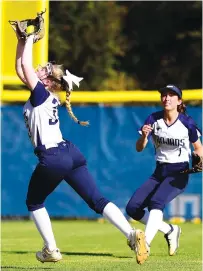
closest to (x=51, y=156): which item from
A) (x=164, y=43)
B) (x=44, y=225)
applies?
(x=44, y=225)

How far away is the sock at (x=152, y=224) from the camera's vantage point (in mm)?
10078

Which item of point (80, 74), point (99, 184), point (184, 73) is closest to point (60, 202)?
point (99, 184)

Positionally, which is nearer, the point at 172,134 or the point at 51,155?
the point at 51,155

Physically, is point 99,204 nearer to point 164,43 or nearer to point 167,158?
point 167,158

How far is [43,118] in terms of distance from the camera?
9.10 meters

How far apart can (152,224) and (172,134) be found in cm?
110

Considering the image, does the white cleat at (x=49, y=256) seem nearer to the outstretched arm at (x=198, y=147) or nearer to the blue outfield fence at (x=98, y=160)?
the outstretched arm at (x=198, y=147)

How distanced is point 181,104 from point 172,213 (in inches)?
217

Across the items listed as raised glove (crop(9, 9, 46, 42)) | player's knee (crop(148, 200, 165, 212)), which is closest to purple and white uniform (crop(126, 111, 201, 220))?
player's knee (crop(148, 200, 165, 212))

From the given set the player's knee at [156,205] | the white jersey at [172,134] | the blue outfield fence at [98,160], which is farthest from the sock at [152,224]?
the blue outfield fence at [98,160]

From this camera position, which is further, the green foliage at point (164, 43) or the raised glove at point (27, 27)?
the green foliage at point (164, 43)

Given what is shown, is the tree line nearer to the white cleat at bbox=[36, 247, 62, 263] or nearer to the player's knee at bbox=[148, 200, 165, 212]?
the player's knee at bbox=[148, 200, 165, 212]

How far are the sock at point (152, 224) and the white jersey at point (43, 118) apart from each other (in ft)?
4.89

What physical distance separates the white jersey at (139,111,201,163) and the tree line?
49.8 ft
